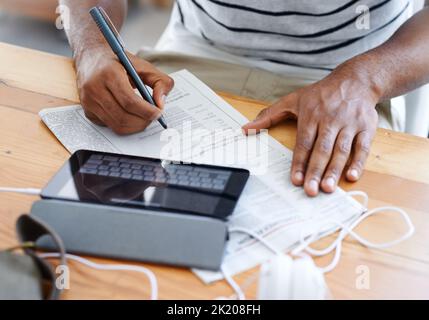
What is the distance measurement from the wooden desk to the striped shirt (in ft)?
0.70

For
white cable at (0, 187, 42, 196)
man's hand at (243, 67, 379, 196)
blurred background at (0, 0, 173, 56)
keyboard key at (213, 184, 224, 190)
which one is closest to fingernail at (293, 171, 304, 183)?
man's hand at (243, 67, 379, 196)

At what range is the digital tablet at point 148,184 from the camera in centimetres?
60

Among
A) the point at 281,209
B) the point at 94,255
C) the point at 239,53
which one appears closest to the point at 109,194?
the point at 94,255

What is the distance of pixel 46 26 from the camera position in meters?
2.39

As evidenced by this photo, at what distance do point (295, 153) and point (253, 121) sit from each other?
98mm

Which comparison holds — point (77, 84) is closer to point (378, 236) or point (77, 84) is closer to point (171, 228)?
point (171, 228)

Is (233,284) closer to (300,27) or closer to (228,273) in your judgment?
(228,273)

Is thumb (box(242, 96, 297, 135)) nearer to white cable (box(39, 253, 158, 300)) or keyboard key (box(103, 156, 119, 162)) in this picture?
keyboard key (box(103, 156, 119, 162))

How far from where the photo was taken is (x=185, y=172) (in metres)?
0.66

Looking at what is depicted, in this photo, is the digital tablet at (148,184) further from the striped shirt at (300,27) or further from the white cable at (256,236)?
the striped shirt at (300,27)

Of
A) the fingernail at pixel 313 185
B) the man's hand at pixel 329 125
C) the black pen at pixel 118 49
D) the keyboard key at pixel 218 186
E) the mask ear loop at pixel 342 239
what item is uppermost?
the black pen at pixel 118 49

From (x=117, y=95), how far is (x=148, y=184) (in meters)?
0.19

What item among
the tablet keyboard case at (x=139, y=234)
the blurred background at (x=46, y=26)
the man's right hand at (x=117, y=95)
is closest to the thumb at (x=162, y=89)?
the man's right hand at (x=117, y=95)

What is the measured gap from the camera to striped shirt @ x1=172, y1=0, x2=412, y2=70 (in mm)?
952
